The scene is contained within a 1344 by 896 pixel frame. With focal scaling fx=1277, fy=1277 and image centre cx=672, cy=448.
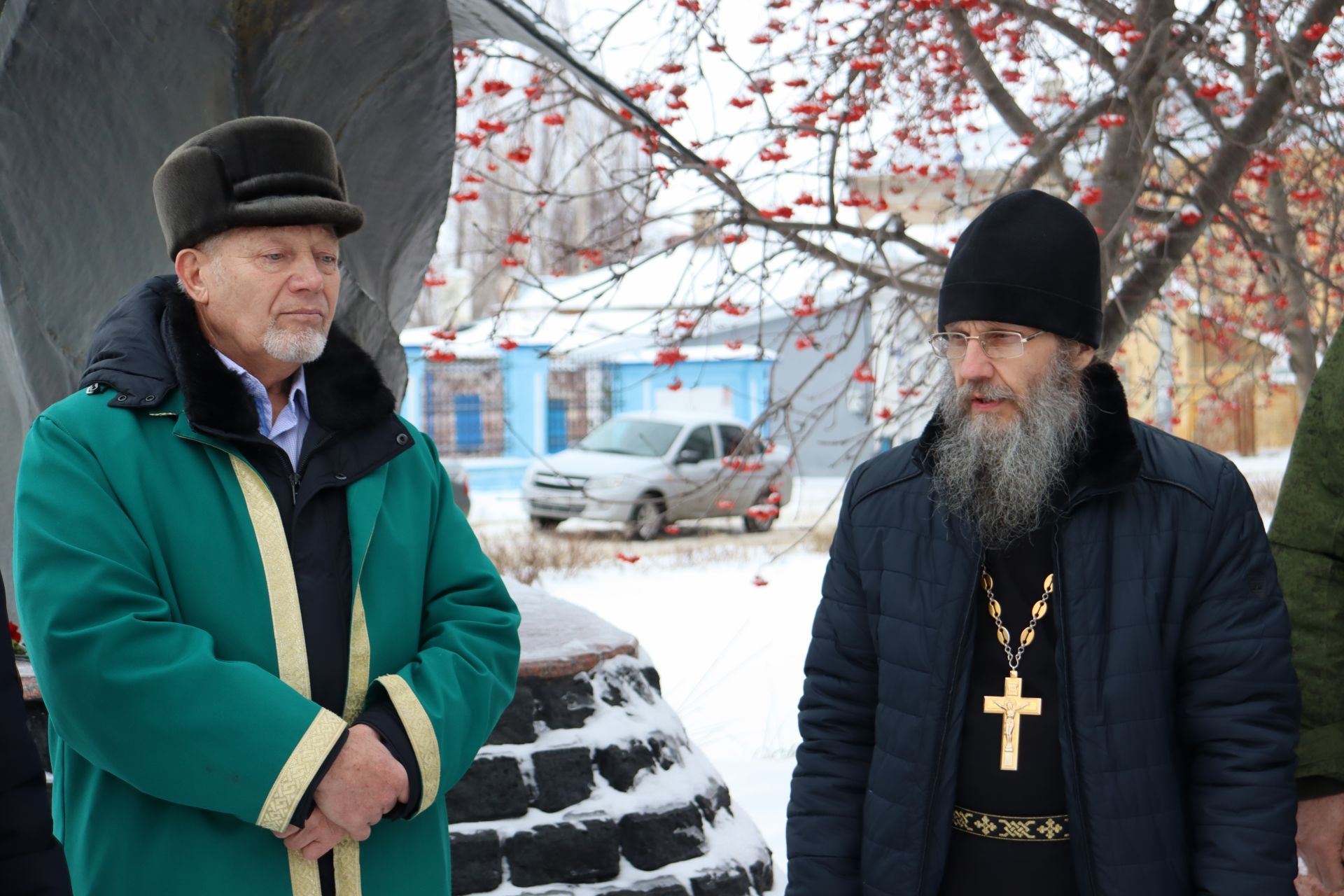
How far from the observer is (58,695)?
5.29 ft

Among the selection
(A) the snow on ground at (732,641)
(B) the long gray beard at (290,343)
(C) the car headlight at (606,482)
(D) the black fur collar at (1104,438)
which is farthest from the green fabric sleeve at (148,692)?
(C) the car headlight at (606,482)

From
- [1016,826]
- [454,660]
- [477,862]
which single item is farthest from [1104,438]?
[477,862]

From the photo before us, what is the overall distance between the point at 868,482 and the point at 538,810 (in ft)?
4.75

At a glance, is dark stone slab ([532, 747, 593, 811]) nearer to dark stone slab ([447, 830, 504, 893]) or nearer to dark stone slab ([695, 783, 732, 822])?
dark stone slab ([447, 830, 504, 893])

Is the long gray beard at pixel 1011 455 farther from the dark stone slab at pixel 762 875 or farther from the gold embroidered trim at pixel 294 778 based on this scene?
the dark stone slab at pixel 762 875

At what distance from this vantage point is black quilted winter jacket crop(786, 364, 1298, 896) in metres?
1.67

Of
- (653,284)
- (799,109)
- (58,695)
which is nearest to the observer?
(58,695)

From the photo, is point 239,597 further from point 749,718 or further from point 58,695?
point 749,718

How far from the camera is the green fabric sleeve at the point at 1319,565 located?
1938 mm

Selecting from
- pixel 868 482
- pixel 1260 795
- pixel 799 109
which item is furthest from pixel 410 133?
pixel 1260 795

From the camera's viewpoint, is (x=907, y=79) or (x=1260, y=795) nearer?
(x=1260, y=795)

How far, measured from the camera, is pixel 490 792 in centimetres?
297

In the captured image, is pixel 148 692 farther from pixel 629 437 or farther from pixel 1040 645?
pixel 629 437

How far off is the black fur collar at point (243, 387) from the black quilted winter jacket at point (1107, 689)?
0.76 meters
